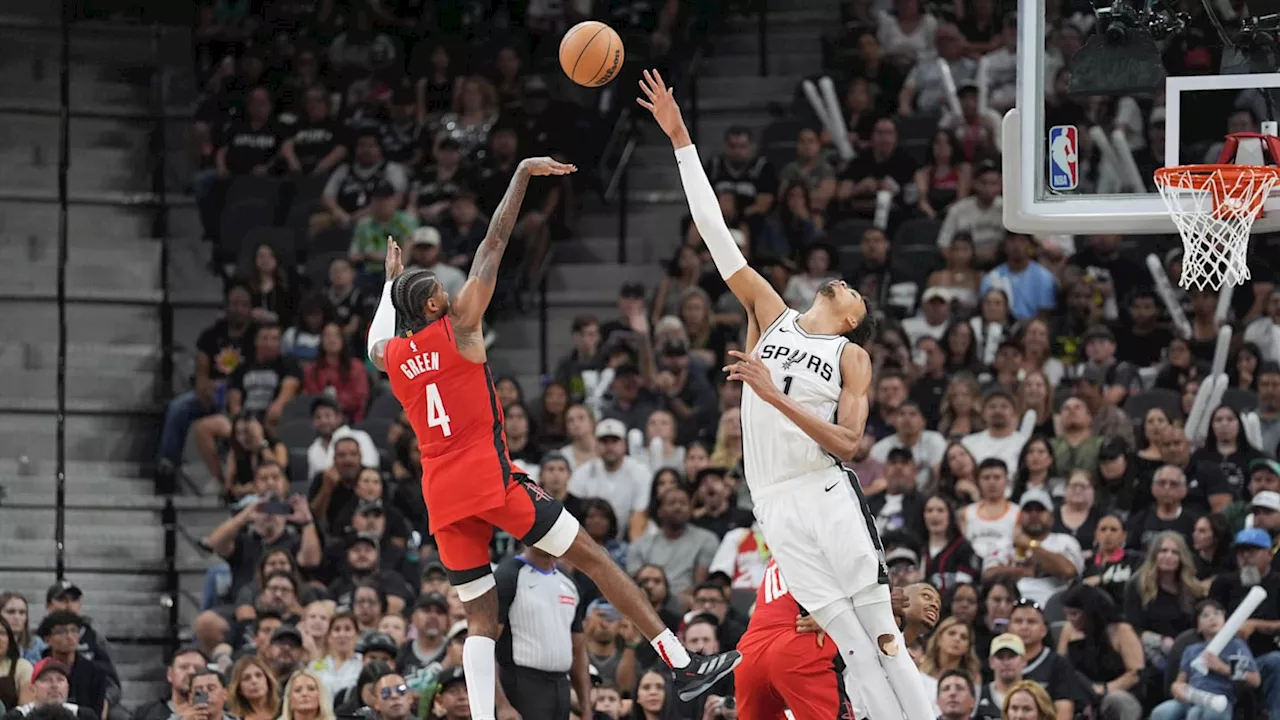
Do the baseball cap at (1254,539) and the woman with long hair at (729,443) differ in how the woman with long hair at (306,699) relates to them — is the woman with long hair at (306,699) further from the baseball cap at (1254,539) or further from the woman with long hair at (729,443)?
the baseball cap at (1254,539)

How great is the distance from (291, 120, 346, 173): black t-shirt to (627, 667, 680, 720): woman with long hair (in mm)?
8515

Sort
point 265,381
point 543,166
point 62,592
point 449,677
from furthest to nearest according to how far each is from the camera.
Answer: point 265,381, point 62,592, point 449,677, point 543,166

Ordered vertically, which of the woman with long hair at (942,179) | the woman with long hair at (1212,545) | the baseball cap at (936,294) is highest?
the woman with long hair at (942,179)

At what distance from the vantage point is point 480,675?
1038 centimetres

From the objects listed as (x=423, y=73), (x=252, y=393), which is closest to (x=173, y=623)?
(x=252, y=393)

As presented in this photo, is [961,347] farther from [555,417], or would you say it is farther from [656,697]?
[656,697]

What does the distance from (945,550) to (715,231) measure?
472 centimetres

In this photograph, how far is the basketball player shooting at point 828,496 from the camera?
9.71 metres

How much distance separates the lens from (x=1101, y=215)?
1073cm

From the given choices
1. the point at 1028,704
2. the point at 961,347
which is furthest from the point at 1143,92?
the point at 961,347

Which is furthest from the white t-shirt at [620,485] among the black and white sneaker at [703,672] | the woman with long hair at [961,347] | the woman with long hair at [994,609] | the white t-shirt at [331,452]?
the black and white sneaker at [703,672]

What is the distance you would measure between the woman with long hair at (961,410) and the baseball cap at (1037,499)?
1.01m

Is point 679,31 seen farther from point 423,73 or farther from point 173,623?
point 173,623

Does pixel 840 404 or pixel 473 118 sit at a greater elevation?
pixel 473 118
